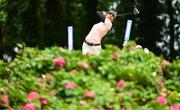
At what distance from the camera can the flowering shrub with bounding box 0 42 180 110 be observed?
5.70 m

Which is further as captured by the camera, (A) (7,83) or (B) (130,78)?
(A) (7,83)

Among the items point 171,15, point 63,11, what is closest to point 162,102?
point 63,11

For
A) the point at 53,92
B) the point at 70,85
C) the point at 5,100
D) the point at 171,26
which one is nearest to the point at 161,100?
the point at 70,85

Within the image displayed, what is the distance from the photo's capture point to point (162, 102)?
5914 millimetres

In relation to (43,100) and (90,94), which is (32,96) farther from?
(90,94)

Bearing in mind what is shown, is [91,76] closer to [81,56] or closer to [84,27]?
[81,56]

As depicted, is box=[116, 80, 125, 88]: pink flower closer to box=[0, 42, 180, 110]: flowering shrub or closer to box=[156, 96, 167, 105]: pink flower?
box=[0, 42, 180, 110]: flowering shrub

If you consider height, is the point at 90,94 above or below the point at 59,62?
below

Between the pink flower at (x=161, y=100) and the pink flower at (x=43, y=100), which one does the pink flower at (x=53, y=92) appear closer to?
the pink flower at (x=43, y=100)

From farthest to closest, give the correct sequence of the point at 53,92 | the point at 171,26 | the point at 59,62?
the point at 171,26
the point at 59,62
the point at 53,92

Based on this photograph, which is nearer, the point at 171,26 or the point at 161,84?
the point at 161,84

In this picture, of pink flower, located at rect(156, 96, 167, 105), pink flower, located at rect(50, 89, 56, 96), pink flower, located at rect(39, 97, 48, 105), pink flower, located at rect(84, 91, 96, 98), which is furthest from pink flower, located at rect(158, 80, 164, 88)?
pink flower, located at rect(39, 97, 48, 105)

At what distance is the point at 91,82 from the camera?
19.2 ft

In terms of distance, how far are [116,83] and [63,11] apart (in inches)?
1017
